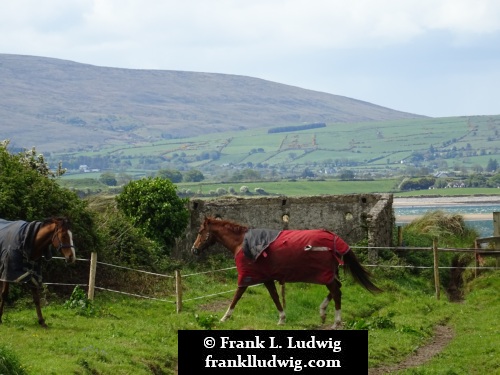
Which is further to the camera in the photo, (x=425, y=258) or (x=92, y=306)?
(x=425, y=258)

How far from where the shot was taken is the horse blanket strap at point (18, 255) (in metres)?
19.6

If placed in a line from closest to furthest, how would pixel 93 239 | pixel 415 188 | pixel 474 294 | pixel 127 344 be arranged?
pixel 127 344
pixel 93 239
pixel 474 294
pixel 415 188

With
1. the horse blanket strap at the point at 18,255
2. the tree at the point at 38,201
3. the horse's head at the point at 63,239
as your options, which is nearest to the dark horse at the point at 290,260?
the horse's head at the point at 63,239

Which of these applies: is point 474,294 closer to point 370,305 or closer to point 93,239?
point 370,305

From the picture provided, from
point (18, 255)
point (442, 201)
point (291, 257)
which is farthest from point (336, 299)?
point (442, 201)

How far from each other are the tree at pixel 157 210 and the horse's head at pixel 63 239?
11.1 metres

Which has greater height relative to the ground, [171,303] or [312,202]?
[312,202]

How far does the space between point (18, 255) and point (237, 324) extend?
14.3 feet

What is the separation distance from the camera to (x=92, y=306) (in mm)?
21969

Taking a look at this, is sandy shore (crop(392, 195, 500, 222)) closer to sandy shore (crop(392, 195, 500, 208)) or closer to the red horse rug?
sandy shore (crop(392, 195, 500, 208))

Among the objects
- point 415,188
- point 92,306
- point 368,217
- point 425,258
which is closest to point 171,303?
point 92,306

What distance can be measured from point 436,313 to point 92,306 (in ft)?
27.0

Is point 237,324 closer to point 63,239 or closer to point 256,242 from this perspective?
point 256,242

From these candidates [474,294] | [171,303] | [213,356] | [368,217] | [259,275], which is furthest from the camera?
[368,217]
